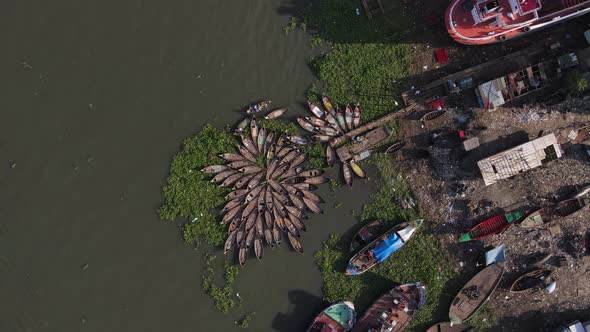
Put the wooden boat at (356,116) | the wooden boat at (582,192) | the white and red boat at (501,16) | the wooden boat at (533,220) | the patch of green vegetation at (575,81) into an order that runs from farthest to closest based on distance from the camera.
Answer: the wooden boat at (356,116) < the wooden boat at (533,220) < the wooden boat at (582,192) < the patch of green vegetation at (575,81) < the white and red boat at (501,16)

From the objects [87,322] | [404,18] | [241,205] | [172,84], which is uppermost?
[172,84]

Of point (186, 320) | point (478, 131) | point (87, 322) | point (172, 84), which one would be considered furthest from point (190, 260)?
point (478, 131)

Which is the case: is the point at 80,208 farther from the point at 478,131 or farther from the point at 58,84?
the point at 478,131

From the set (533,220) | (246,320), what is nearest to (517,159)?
→ (533,220)

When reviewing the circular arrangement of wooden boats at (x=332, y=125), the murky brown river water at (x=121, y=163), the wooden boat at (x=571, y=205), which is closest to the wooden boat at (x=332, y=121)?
the circular arrangement of wooden boats at (x=332, y=125)

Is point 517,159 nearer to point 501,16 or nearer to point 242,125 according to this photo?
point 501,16

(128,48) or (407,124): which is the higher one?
(128,48)

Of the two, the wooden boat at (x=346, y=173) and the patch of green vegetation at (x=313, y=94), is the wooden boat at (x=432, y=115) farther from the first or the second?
the patch of green vegetation at (x=313, y=94)

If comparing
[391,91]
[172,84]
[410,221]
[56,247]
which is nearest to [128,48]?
[172,84]
